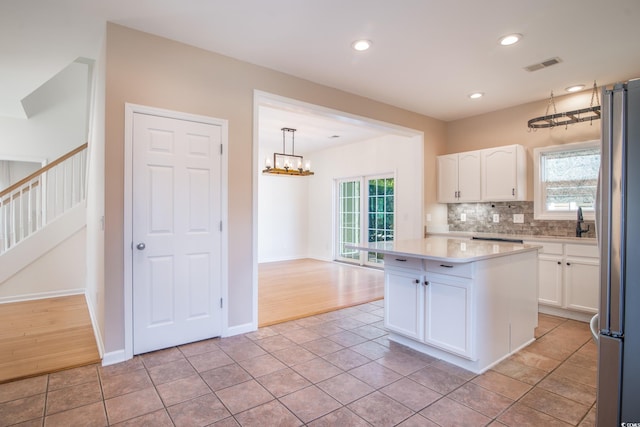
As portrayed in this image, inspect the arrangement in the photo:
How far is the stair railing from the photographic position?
4359 millimetres

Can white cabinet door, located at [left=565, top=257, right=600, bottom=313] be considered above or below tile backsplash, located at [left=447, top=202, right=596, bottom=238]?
below

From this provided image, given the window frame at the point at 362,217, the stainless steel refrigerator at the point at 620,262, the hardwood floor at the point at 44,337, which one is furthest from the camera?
the window frame at the point at 362,217

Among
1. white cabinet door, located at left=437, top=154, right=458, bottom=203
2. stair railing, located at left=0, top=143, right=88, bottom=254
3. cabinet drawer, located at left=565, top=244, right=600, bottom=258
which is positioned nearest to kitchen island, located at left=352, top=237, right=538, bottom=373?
cabinet drawer, located at left=565, top=244, right=600, bottom=258

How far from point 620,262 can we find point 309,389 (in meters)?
1.93

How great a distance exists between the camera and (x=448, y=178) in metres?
5.38

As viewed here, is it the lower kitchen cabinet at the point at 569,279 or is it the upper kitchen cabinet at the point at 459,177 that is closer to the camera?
the lower kitchen cabinet at the point at 569,279

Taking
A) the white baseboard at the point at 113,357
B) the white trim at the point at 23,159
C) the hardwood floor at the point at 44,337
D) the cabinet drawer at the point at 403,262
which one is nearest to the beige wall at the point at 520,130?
the cabinet drawer at the point at 403,262

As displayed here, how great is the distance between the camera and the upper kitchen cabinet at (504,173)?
4.55m

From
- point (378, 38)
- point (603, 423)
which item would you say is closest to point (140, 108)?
point (378, 38)

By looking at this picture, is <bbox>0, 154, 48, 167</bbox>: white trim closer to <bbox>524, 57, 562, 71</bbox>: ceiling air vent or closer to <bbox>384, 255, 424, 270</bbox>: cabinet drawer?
<bbox>384, 255, 424, 270</bbox>: cabinet drawer

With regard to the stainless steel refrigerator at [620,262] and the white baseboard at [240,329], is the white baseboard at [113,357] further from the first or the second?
the stainless steel refrigerator at [620,262]

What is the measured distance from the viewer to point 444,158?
5414mm

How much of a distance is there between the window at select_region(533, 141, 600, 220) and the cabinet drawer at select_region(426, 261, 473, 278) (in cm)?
268

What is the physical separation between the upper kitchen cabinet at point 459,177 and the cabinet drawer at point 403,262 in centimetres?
257
